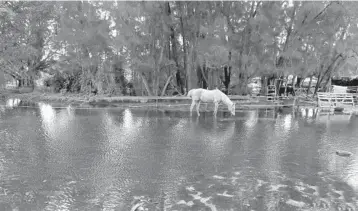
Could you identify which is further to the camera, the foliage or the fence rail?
the foliage

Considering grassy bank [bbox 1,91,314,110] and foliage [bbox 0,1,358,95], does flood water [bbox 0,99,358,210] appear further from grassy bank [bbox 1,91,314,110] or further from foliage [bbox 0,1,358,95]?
foliage [bbox 0,1,358,95]

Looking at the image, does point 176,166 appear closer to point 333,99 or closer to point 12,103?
point 333,99

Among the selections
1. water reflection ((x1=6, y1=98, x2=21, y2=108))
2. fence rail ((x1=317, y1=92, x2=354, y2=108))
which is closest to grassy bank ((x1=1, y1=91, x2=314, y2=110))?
fence rail ((x1=317, y1=92, x2=354, y2=108))

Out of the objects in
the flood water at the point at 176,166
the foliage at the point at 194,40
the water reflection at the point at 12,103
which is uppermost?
the foliage at the point at 194,40

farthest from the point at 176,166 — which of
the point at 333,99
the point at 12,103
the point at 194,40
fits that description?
the point at 12,103

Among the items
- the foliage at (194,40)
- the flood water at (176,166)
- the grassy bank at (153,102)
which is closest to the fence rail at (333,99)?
the grassy bank at (153,102)

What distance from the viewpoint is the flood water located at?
450 cm

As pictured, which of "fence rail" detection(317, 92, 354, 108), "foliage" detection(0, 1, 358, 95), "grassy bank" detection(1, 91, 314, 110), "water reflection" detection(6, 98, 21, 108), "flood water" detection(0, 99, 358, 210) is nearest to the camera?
"flood water" detection(0, 99, 358, 210)

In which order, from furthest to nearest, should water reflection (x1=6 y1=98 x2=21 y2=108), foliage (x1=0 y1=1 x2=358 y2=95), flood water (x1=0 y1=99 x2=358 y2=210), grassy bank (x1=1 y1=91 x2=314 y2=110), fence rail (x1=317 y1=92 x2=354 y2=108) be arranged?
water reflection (x1=6 y1=98 x2=21 y2=108) → foliage (x1=0 y1=1 x2=358 y2=95) → grassy bank (x1=1 y1=91 x2=314 y2=110) → fence rail (x1=317 y1=92 x2=354 y2=108) → flood water (x1=0 y1=99 x2=358 y2=210)

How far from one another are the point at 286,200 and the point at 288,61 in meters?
15.5

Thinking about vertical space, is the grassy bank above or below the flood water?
above

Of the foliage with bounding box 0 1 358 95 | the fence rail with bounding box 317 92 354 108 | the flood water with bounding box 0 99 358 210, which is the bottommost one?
the flood water with bounding box 0 99 358 210

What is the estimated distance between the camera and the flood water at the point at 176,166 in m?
4.50

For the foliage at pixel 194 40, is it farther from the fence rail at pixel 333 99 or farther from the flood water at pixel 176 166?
the flood water at pixel 176 166
